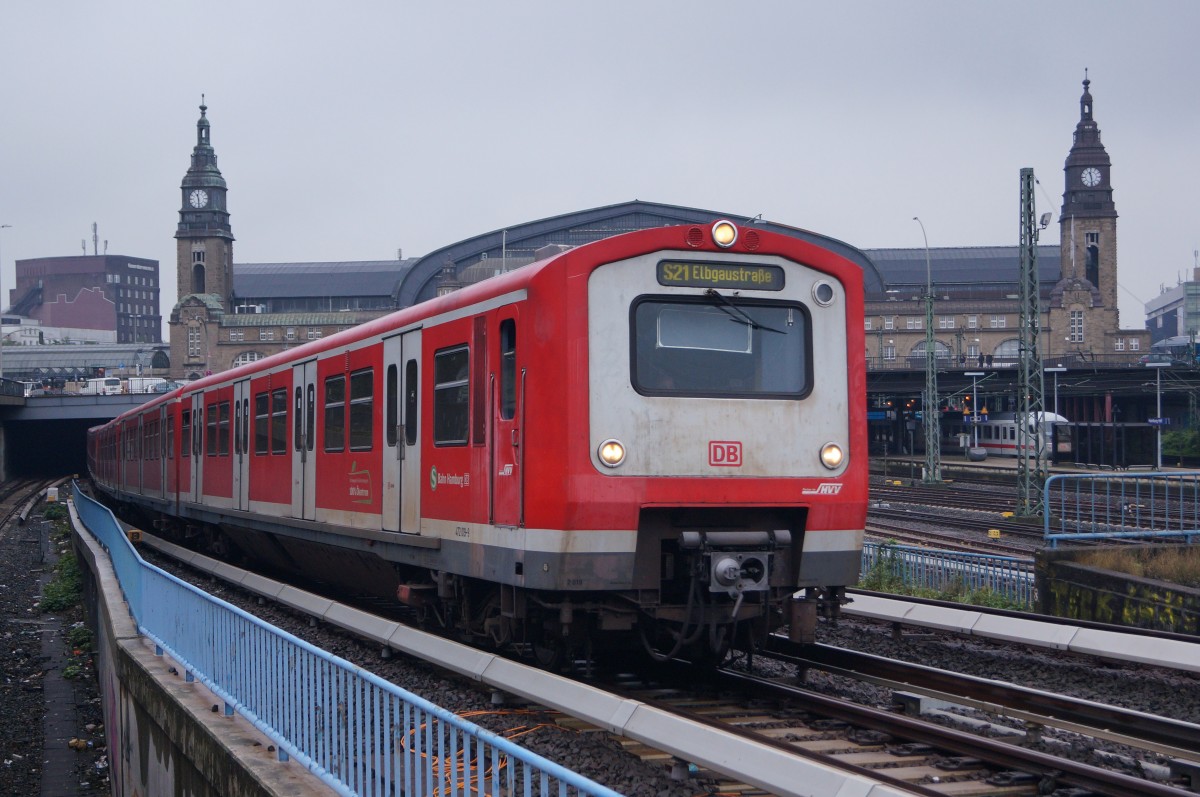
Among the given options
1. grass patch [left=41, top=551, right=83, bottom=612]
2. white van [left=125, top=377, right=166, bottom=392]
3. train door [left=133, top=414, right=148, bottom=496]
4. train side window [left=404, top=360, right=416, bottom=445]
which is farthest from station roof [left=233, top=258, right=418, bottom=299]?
train side window [left=404, top=360, right=416, bottom=445]

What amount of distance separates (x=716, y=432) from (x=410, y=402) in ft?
11.2

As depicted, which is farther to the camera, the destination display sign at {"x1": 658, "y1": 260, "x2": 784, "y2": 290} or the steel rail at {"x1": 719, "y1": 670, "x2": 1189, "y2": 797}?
the destination display sign at {"x1": 658, "y1": 260, "x2": 784, "y2": 290}

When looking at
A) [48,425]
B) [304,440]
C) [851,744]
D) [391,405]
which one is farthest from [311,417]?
[48,425]

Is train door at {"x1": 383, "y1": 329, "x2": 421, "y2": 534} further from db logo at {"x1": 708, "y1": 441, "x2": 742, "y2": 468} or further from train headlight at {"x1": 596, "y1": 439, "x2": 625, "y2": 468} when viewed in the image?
db logo at {"x1": 708, "y1": 441, "x2": 742, "y2": 468}

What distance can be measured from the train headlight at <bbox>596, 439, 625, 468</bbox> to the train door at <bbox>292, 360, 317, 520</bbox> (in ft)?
20.8

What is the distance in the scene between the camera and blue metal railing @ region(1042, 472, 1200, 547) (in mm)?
16969

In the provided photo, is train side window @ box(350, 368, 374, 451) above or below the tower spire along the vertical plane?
below

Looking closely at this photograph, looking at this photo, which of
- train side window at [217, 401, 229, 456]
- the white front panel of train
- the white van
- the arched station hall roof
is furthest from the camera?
the arched station hall roof

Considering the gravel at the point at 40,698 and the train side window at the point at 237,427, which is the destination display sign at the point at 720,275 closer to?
the gravel at the point at 40,698

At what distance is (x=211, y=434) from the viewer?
2061 centimetres

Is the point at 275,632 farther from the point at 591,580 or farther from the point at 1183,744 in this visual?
the point at 1183,744

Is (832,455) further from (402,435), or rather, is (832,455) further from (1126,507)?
(1126,507)

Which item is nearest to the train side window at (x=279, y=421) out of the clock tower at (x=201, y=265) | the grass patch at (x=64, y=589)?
the grass patch at (x=64, y=589)

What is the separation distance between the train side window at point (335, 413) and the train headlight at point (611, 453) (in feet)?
17.2
